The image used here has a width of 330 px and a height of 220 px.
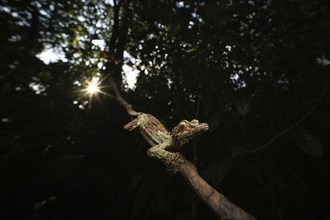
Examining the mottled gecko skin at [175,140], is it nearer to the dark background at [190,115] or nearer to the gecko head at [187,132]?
the gecko head at [187,132]

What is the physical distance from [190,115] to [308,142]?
1.13 metres

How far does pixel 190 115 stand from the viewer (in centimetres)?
234

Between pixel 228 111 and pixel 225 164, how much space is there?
0.64m

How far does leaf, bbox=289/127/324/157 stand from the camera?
171cm

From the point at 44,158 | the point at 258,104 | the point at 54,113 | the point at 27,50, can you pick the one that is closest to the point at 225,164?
the point at 258,104

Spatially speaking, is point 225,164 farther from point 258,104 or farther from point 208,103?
point 258,104

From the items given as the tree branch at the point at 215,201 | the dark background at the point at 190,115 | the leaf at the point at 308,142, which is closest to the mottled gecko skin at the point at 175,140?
the tree branch at the point at 215,201

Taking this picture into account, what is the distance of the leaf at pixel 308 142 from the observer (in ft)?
5.60

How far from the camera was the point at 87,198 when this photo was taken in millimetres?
3516

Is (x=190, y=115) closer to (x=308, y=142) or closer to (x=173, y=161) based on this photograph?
(x=308, y=142)

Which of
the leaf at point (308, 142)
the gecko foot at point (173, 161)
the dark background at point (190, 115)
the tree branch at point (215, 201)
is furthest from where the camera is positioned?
the dark background at point (190, 115)

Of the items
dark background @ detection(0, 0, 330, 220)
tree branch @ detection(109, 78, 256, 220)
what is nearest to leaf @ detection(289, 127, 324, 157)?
dark background @ detection(0, 0, 330, 220)

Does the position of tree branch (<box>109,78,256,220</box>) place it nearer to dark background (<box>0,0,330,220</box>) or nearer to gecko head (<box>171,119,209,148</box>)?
gecko head (<box>171,119,209,148</box>)

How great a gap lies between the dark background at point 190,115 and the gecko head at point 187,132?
719 millimetres
